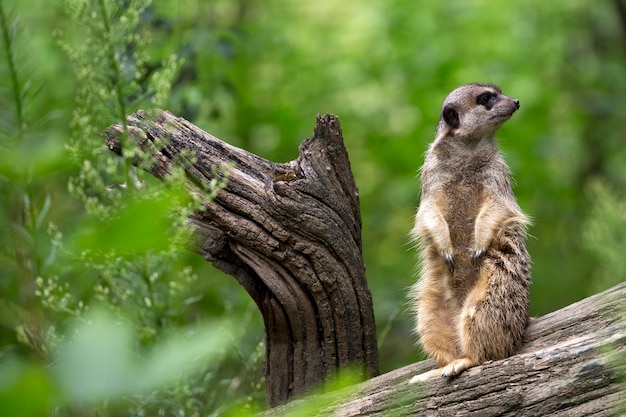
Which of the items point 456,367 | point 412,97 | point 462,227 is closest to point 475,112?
point 462,227

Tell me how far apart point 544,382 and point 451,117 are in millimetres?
1319

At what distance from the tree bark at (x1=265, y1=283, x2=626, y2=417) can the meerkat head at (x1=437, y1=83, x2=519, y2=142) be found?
881 millimetres

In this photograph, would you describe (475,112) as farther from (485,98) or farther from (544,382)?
(544,382)

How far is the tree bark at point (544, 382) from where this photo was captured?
2209 millimetres

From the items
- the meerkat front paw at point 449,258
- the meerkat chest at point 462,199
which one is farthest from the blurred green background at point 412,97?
the meerkat front paw at point 449,258

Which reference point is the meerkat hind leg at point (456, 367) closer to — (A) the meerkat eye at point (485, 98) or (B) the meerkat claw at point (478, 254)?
(B) the meerkat claw at point (478, 254)

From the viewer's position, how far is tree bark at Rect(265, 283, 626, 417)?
7.25 feet

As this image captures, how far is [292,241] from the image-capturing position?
271cm

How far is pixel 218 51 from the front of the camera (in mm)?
4355

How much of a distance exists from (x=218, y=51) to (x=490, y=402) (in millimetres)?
2690

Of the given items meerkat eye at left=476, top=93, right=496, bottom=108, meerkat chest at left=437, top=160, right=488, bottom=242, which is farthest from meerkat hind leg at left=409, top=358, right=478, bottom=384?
meerkat eye at left=476, top=93, right=496, bottom=108

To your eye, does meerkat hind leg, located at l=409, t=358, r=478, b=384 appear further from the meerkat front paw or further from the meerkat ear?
the meerkat ear

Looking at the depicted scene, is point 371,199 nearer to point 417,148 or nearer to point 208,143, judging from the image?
point 417,148

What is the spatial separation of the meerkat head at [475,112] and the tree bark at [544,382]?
88 cm
